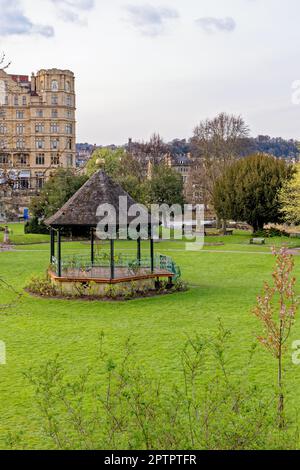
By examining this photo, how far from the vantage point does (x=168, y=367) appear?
50.5 ft

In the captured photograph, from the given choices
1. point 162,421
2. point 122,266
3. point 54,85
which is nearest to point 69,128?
point 54,85

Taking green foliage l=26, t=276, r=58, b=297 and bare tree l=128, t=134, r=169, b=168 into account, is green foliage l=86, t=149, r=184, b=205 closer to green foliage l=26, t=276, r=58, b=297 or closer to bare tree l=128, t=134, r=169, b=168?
bare tree l=128, t=134, r=169, b=168

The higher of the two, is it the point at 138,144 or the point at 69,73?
the point at 69,73

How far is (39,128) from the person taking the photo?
3797 inches

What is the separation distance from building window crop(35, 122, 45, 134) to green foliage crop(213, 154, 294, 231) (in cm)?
4819

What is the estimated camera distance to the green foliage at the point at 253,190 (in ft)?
174

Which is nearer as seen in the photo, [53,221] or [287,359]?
[287,359]

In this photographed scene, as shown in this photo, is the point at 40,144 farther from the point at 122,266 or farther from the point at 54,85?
the point at 122,266

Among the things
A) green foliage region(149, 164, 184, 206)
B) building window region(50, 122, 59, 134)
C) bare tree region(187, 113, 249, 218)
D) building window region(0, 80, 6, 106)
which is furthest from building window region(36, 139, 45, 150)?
building window region(0, 80, 6, 106)

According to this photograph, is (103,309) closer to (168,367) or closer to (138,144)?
(168,367)

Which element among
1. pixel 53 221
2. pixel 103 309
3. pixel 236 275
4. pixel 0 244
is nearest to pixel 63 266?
pixel 53 221

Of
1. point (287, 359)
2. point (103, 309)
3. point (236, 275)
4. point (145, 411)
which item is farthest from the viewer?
point (236, 275)

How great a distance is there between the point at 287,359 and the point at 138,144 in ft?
250

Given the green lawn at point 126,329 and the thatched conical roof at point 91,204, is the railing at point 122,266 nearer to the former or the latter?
the green lawn at point 126,329
